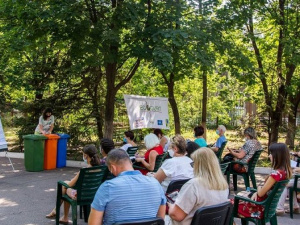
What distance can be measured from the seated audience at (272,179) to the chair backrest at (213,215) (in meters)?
1.39

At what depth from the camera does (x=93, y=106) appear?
534 inches

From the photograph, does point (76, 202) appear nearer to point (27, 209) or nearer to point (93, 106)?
point (27, 209)

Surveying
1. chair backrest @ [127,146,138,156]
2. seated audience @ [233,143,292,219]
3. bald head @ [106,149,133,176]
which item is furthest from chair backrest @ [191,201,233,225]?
chair backrest @ [127,146,138,156]

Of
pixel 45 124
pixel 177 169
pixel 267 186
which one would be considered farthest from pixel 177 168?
pixel 45 124

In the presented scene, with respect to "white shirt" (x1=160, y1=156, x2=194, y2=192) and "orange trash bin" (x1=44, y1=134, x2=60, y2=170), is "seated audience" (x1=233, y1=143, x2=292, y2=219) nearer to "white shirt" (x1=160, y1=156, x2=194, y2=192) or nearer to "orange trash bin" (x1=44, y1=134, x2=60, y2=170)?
"white shirt" (x1=160, y1=156, x2=194, y2=192)

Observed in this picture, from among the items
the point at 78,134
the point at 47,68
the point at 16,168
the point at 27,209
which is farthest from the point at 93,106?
the point at 27,209

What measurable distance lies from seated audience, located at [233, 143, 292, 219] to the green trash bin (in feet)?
21.0

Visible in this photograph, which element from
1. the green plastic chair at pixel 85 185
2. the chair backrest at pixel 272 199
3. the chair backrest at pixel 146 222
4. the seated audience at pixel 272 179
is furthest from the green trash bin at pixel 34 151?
the chair backrest at pixel 146 222

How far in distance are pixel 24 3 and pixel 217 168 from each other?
23.9 ft

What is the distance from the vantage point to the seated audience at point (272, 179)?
15.2ft

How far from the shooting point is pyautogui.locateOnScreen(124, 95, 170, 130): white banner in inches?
406

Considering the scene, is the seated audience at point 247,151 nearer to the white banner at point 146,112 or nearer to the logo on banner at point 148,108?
the white banner at point 146,112

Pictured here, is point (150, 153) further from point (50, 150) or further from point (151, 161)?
point (50, 150)

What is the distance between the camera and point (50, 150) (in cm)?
1012
